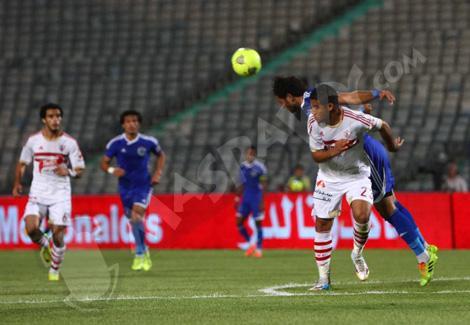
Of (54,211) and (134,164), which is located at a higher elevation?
(134,164)

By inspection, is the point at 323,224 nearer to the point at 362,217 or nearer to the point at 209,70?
the point at 362,217

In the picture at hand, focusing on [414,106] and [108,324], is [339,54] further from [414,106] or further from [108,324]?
[108,324]

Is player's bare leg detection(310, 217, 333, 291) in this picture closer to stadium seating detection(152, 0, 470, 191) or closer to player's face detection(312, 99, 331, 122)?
player's face detection(312, 99, 331, 122)

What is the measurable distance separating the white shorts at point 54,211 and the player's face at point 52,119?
3.52ft

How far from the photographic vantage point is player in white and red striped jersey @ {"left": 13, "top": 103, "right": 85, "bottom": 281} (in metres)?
14.4

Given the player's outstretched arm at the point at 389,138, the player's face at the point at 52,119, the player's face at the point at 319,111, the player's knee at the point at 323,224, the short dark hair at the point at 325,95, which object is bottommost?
the player's knee at the point at 323,224

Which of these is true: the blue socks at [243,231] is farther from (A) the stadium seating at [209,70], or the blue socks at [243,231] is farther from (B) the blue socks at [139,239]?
(B) the blue socks at [139,239]

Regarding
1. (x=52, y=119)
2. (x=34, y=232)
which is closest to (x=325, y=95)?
(x=52, y=119)

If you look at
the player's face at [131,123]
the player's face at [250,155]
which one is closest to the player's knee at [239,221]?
the player's face at [250,155]

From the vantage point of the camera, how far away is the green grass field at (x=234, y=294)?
8641 millimetres

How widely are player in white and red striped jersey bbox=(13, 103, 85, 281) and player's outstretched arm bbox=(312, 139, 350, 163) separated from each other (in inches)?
189

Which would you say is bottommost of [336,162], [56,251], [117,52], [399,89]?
[56,251]

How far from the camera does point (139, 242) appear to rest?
54.1ft

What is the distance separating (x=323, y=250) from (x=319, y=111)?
153 cm
